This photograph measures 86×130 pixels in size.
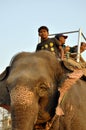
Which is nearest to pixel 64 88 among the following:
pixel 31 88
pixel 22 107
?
pixel 31 88

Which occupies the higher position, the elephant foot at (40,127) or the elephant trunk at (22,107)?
the elephant trunk at (22,107)

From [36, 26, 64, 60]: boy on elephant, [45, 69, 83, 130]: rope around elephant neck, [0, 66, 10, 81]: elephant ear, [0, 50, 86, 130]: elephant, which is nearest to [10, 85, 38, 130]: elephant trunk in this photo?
[0, 50, 86, 130]: elephant

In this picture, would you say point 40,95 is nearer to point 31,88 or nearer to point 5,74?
point 31,88

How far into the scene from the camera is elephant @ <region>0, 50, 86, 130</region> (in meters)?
4.88

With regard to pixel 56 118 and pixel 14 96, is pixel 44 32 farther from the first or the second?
pixel 14 96

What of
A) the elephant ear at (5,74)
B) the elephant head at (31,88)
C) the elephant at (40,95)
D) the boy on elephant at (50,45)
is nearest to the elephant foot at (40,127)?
the elephant at (40,95)

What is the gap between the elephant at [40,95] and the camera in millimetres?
4879

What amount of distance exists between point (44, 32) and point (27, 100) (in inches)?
114

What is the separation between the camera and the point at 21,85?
4.95 meters

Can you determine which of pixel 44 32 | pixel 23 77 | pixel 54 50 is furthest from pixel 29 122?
pixel 44 32

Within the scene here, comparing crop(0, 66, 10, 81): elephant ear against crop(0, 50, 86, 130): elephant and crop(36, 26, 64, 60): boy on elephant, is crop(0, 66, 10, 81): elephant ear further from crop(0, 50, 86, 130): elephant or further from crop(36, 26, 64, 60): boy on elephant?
crop(36, 26, 64, 60): boy on elephant

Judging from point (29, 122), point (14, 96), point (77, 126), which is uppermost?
point (14, 96)

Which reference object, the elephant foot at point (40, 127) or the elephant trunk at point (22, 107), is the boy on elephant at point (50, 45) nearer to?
the elephant foot at point (40, 127)

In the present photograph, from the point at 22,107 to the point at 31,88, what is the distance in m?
0.34
